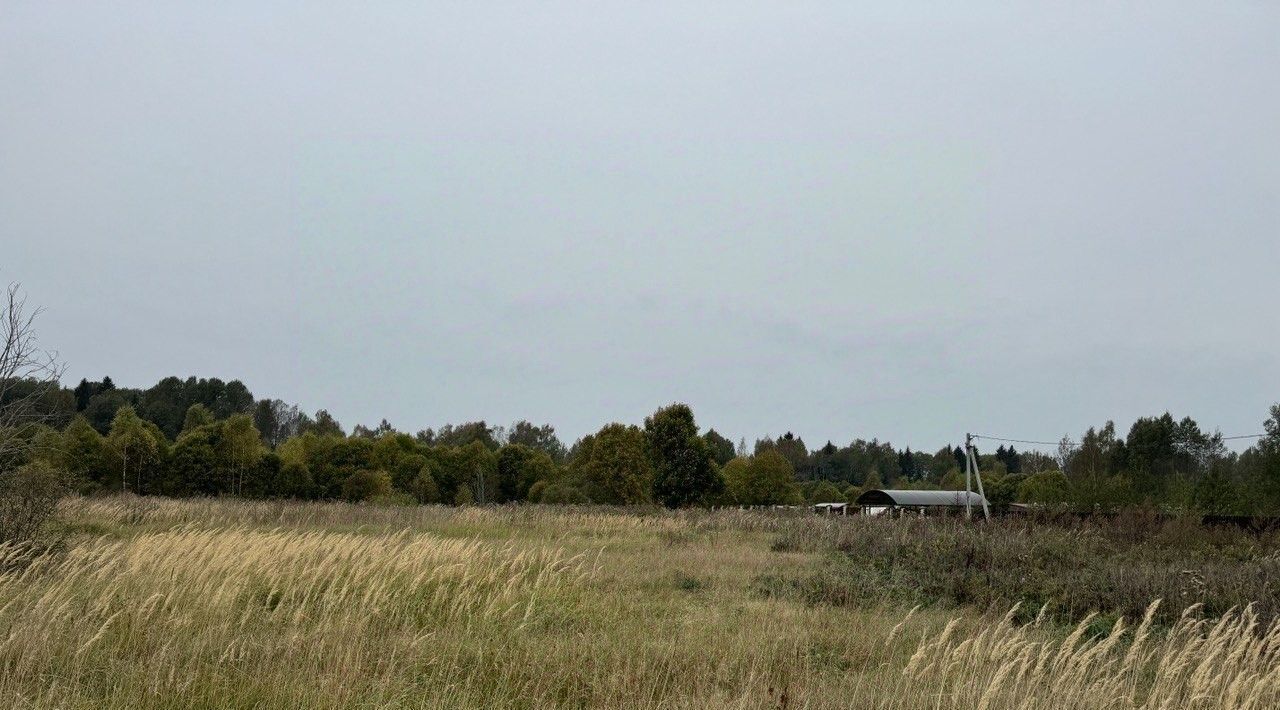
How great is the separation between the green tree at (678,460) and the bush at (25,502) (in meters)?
41.6

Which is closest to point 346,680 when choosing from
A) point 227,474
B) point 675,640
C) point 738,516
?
point 675,640

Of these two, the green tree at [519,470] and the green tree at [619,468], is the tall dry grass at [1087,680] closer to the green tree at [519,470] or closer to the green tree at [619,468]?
Answer: the green tree at [619,468]

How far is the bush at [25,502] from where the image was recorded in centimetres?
1258

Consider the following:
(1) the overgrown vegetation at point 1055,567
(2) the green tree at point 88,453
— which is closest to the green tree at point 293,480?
(2) the green tree at point 88,453

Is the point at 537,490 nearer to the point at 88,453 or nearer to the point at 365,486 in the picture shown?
the point at 365,486

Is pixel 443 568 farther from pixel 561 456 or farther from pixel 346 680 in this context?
pixel 561 456

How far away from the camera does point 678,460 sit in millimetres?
55188

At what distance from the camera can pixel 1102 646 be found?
6777 mm

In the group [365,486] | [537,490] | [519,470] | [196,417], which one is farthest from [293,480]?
[519,470]

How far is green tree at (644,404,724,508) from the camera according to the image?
5497 cm

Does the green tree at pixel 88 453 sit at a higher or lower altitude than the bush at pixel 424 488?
higher

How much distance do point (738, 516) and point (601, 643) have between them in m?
22.8

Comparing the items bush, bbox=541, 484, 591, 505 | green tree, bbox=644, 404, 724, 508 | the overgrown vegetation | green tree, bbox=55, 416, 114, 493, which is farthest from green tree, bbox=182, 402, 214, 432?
the overgrown vegetation

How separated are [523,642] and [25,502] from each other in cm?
876
